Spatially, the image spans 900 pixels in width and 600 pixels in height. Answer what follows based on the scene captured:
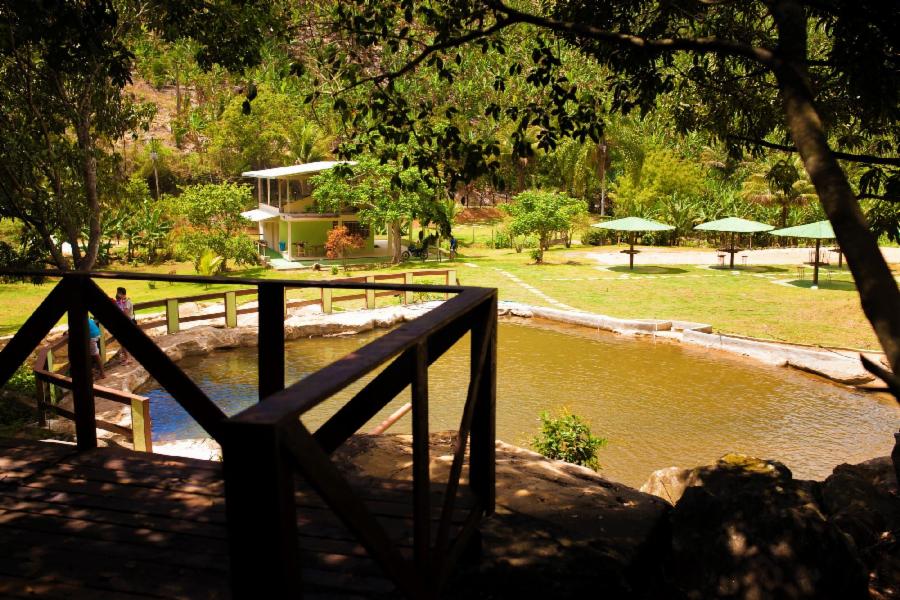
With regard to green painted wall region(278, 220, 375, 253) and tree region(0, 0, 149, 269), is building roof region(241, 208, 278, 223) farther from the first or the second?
tree region(0, 0, 149, 269)

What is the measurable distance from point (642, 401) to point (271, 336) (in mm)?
11906

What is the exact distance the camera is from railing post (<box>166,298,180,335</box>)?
17906 millimetres

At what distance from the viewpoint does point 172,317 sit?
18.1m

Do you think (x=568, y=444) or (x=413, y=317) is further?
(x=413, y=317)

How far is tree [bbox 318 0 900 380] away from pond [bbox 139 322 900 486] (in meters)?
5.83

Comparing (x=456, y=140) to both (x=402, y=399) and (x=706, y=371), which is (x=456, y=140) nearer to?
(x=402, y=399)

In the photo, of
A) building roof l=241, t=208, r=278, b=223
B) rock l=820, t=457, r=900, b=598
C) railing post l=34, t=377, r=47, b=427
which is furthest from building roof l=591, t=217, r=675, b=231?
railing post l=34, t=377, r=47, b=427

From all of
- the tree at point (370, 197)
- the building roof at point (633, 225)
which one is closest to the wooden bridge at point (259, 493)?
the tree at point (370, 197)

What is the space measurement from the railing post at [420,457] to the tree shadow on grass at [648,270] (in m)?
29.3

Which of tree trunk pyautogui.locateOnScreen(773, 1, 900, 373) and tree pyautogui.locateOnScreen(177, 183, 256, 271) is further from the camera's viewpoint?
tree pyautogui.locateOnScreen(177, 183, 256, 271)

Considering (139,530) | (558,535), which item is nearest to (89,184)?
(139,530)

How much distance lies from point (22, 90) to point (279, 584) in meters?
14.2

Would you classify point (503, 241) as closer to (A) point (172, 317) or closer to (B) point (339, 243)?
(B) point (339, 243)

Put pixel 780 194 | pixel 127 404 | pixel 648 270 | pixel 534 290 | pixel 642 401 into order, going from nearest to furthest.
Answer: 1. pixel 127 404
2. pixel 642 401
3. pixel 534 290
4. pixel 648 270
5. pixel 780 194
